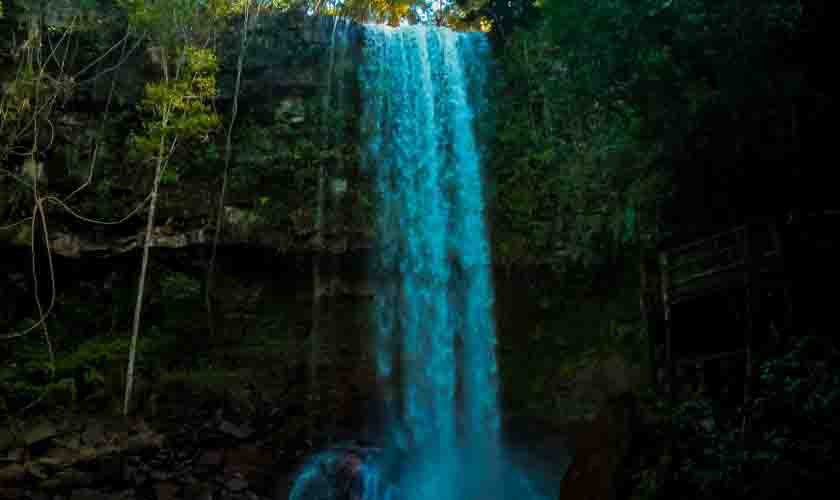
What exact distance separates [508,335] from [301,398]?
5.46 metres

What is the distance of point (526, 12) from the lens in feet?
64.4

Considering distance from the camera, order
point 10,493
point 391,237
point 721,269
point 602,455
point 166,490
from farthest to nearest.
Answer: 1. point 391,237
2. point 166,490
3. point 10,493
4. point 721,269
5. point 602,455

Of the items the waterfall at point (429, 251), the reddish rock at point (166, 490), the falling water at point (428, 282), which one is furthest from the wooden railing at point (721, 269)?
the reddish rock at point (166, 490)

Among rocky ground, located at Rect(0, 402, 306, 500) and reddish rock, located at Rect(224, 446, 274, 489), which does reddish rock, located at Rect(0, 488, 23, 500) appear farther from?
reddish rock, located at Rect(224, 446, 274, 489)

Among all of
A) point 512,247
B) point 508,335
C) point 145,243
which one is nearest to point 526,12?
point 512,247

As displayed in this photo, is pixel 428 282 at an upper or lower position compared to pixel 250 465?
upper

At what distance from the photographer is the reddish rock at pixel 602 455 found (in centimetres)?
762

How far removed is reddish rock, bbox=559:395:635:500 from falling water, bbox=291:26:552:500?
5.19 m

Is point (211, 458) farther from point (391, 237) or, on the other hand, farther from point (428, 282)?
point (391, 237)

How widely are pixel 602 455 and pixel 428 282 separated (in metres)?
9.00

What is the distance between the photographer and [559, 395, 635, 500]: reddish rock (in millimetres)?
7625

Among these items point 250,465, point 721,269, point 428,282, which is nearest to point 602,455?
point 721,269

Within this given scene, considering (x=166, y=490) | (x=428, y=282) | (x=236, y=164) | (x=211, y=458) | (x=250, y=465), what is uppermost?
(x=236, y=164)

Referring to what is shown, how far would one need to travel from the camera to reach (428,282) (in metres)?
16.5
